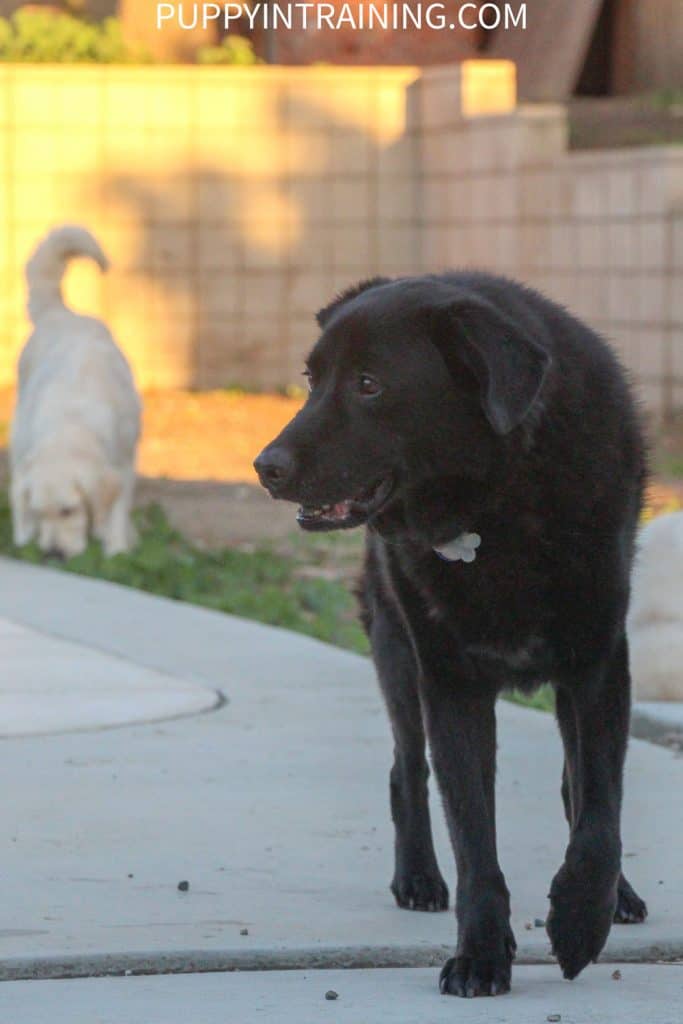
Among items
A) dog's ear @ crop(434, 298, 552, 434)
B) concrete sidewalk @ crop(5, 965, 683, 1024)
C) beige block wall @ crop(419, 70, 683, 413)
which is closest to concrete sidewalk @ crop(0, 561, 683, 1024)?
concrete sidewalk @ crop(5, 965, 683, 1024)

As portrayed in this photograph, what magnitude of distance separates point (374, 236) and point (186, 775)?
33.9 feet

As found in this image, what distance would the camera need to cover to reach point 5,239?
547 inches

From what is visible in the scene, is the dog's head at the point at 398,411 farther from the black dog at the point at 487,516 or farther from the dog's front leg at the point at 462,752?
the dog's front leg at the point at 462,752

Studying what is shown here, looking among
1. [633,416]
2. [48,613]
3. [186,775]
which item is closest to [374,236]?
[48,613]

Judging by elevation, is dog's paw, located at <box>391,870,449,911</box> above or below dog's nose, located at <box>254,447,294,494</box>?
below

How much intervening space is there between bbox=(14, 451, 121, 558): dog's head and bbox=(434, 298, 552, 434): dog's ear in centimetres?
560

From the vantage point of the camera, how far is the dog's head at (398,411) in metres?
2.95

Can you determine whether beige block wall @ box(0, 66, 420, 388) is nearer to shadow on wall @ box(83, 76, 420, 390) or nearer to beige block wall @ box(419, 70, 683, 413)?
shadow on wall @ box(83, 76, 420, 390)

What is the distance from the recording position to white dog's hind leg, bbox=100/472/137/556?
8.52 meters

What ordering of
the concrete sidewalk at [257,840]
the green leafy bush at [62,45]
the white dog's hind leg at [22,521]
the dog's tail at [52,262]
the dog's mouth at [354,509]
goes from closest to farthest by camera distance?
1. the dog's mouth at [354,509]
2. the concrete sidewalk at [257,840]
3. the white dog's hind leg at [22,521]
4. the dog's tail at [52,262]
5. the green leafy bush at [62,45]

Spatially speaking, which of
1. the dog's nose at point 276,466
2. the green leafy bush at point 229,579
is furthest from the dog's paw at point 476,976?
the green leafy bush at point 229,579

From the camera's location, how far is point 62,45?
14539 mm

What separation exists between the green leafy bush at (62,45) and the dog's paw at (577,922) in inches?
481

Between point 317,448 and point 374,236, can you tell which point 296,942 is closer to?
point 317,448
